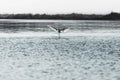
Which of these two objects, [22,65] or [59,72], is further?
[22,65]

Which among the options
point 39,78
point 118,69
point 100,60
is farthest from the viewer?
point 100,60

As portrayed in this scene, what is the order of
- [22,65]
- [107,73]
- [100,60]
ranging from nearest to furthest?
[107,73]
[22,65]
[100,60]

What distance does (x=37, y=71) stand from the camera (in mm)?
18781

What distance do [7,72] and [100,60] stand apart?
708cm

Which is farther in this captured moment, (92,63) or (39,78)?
(92,63)

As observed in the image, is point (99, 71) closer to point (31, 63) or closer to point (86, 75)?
point (86, 75)

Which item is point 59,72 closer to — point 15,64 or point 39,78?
point 39,78

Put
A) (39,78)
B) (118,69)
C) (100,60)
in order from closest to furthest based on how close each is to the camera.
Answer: (39,78) → (118,69) → (100,60)

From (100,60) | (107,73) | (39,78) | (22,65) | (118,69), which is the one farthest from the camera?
(100,60)

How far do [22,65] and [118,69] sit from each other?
478 cm

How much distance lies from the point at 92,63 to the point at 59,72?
4.21m

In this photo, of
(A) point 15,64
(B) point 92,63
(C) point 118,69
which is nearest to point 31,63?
(A) point 15,64

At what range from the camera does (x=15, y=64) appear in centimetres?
2169

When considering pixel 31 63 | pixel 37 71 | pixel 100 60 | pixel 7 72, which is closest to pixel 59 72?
pixel 37 71
